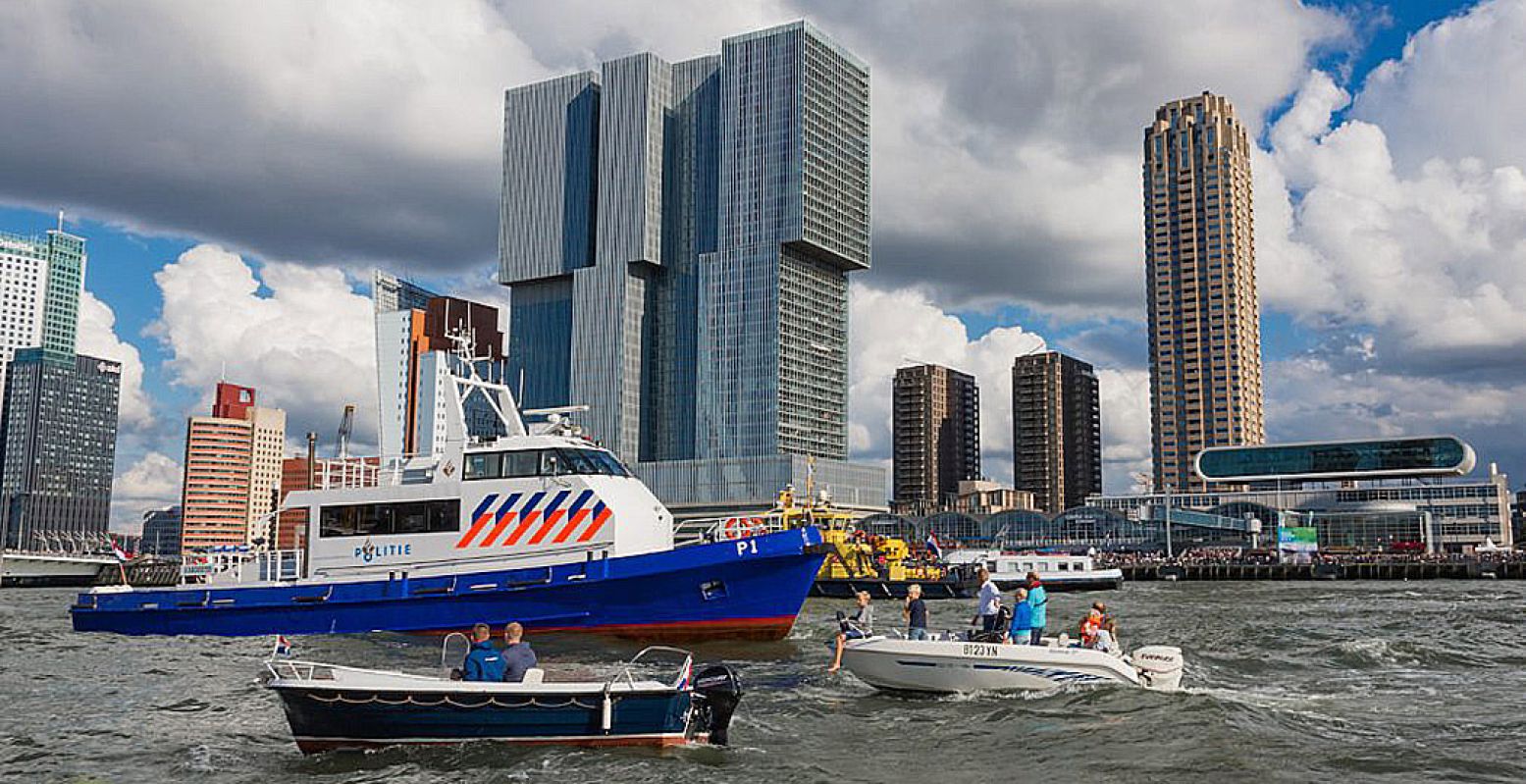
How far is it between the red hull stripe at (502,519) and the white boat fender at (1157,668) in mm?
14877

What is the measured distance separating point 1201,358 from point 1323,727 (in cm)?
17060

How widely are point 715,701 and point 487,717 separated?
2.95 m

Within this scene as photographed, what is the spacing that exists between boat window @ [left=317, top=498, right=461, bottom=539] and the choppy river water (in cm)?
286

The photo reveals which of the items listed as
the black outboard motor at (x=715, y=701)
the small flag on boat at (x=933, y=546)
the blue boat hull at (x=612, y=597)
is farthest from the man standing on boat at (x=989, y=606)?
the small flag on boat at (x=933, y=546)

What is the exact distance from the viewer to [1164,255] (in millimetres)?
184250

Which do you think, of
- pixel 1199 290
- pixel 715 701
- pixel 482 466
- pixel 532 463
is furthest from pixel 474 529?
pixel 1199 290

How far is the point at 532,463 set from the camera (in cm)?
2920

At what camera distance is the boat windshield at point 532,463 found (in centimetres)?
2908

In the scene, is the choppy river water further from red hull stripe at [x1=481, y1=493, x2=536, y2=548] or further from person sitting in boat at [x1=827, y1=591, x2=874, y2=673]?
red hull stripe at [x1=481, y1=493, x2=536, y2=548]

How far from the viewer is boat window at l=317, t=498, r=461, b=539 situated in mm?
29281

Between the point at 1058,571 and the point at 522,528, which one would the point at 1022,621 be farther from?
the point at 1058,571


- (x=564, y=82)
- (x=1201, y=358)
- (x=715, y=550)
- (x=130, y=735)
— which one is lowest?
(x=130, y=735)

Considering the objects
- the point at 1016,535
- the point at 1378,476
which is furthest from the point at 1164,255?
the point at 1016,535

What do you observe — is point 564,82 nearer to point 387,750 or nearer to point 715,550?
point 715,550
